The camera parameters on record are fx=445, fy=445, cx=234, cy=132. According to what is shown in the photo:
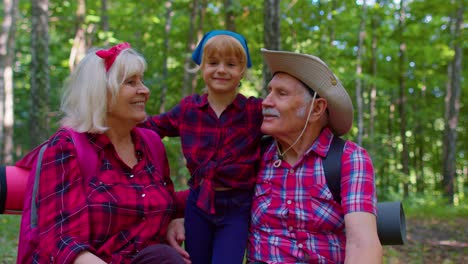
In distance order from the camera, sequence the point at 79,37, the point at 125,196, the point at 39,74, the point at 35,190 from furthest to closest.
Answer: the point at 79,37 < the point at 39,74 < the point at 125,196 < the point at 35,190

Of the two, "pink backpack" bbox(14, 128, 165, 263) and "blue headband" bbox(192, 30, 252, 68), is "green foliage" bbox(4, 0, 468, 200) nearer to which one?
"blue headband" bbox(192, 30, 252, 68)

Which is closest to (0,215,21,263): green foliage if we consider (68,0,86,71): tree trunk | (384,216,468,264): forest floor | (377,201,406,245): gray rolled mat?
(377,201,406,245): gray rolled mat

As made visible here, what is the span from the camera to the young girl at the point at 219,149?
2.66 meters

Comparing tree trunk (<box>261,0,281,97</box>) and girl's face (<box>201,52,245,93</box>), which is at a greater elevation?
tree trunk (<box>261,0,281,97</box>)

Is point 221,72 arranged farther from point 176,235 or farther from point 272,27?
point 272,27

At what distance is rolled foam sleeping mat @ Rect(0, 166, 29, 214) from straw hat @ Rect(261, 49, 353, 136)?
1.54m

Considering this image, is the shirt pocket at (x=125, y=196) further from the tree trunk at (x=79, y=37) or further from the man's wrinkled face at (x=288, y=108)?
the tree trunk at (x=79, y=37)

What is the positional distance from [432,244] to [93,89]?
7246mm

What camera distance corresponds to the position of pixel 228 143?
277 cm

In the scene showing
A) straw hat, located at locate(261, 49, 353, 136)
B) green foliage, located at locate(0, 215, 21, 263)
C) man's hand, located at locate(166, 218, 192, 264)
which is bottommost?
green foliage, located at locate(0, 215, 21, 263)

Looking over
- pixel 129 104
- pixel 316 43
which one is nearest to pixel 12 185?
pixel 129 104

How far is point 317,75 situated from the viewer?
2477mm

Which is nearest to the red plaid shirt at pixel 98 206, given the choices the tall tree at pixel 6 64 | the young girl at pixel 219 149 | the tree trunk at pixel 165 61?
the young girl at pixel 219 149

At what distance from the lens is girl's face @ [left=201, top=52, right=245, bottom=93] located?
110 inches
